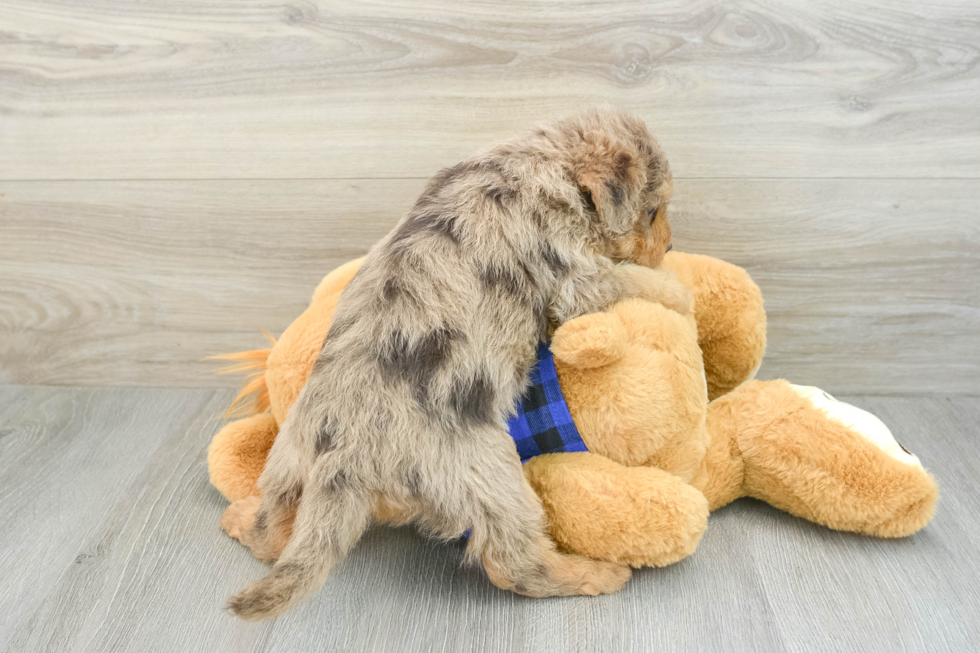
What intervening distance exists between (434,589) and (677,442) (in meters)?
0.44

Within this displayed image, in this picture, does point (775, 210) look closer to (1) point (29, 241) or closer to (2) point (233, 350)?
(2) point (233, 350)

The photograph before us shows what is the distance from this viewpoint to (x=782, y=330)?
161 cm

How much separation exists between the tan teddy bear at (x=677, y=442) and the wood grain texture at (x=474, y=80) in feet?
1.13

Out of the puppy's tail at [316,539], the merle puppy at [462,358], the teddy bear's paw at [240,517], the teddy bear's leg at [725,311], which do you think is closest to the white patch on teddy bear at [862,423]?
the teddy bear's leg at [725,311]

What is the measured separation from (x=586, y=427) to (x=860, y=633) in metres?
0.47

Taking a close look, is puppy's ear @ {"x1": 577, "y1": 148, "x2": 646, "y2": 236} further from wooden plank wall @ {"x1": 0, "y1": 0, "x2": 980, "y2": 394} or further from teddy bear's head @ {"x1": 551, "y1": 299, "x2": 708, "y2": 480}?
wooden plank wall @ {"x1": 0, "y1": 0, "x2": 980, "y2": 394}

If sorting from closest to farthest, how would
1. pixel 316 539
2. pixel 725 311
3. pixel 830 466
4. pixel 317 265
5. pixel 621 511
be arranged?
pixel 316 539 < pixel 621 511 < pixel 830 466 < pixel 725 311 < pixel 317 265

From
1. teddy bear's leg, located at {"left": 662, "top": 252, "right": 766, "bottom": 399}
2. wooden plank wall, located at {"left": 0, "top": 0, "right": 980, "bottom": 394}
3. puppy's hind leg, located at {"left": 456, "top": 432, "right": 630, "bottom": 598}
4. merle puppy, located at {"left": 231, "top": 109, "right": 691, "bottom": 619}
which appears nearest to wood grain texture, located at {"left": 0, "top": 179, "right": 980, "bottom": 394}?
wooden plank wall, located at {"left": 0, "top": 0, "right": 980, "bottom": 394}

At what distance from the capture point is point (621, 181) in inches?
42.5

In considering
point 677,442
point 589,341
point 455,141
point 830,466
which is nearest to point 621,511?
point 677,442

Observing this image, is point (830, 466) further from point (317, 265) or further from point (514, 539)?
point (317, 265)

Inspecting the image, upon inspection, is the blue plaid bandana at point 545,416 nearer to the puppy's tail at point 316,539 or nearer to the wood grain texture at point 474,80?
the puppy's tail at point 316,539

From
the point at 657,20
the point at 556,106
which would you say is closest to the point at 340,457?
the point at 556,106

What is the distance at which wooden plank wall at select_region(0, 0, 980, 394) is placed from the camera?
4.61ft
